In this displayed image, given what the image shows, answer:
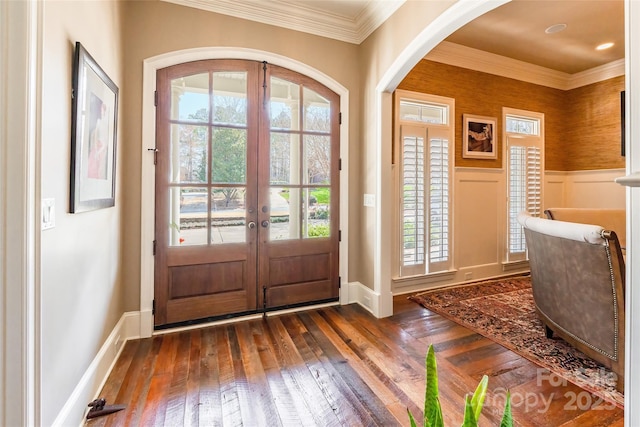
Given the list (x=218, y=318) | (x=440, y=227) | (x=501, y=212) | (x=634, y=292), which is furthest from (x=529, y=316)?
(x=218, y=318)

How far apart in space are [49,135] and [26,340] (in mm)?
781

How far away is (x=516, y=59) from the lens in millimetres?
3850

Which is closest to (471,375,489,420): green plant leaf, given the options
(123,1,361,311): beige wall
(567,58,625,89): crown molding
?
(123,1,361,311): beige wall

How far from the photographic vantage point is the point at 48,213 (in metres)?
1.17

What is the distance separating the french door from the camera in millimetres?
2445

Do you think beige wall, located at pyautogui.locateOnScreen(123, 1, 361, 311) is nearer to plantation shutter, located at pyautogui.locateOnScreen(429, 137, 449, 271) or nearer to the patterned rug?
plantation shutter, located at pyautogui.locateOnScreen(429, 137, 449, 271)

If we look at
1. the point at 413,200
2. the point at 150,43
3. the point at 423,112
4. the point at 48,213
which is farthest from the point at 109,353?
the point at 423,112

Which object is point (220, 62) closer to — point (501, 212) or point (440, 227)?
point (440, 227)

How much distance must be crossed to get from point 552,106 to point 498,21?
209 cm

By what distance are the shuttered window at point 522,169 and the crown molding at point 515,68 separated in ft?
1.79

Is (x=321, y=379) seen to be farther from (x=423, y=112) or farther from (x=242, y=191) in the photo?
(x=423, y=112)

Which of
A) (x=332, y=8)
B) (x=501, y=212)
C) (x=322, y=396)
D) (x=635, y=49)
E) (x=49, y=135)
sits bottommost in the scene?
(x=322, y=396)

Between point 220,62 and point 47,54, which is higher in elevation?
point 220,62

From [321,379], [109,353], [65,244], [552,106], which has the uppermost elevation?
[552,106]
